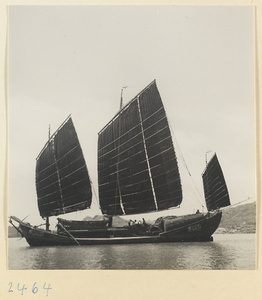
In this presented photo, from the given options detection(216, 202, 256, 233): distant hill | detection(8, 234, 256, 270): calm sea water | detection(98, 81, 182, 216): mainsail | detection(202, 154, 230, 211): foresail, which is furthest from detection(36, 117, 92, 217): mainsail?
detection(216, 202, 256, 233): distant hill

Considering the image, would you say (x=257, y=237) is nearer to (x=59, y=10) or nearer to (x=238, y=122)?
(x=238, y=122)

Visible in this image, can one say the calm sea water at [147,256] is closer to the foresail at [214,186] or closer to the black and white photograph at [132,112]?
the black and white photograph at [132,112]

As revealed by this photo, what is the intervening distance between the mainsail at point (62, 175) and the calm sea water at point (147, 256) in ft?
0.94

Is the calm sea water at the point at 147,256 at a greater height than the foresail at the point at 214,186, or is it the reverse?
the foresail at the point at 214,186

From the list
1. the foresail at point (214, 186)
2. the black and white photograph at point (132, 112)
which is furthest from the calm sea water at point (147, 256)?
the foresail at point (214, 186)

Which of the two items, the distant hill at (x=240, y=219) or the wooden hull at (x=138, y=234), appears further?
the wooden hull at (x=138, y=234)

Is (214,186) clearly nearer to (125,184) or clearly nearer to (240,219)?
(240,219)

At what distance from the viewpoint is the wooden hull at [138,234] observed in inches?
112

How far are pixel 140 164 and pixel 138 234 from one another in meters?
0.52

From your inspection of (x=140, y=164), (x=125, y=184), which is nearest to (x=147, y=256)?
(x=125, y=184)

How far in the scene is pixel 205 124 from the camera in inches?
109

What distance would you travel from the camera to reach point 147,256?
9.14 ft

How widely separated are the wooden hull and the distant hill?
6cm

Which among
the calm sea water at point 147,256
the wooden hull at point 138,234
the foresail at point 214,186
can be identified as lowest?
the calm sea water at point 147,256
